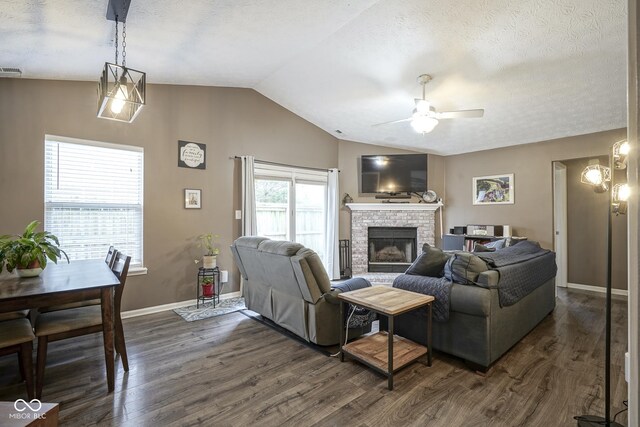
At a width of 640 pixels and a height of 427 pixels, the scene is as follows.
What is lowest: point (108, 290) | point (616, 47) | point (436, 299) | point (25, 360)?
point (25, 360)

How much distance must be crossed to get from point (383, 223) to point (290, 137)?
257 cm

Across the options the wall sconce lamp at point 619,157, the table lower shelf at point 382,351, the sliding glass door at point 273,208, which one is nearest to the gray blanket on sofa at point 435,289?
the table lower shelf at point 382,351

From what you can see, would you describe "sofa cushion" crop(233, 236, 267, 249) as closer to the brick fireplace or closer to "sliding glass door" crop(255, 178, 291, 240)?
"sliding glass door" crop(255, 178, 291, 240)

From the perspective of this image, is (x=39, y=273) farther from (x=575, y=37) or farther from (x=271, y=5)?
(x=575, y=37)

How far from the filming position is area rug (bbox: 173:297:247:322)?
370 cm

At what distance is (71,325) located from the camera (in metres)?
2.13

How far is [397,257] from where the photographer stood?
6.36 meters

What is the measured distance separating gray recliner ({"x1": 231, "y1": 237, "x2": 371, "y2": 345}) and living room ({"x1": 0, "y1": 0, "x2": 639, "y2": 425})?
22 centimetres

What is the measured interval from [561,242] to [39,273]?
24.0 ft

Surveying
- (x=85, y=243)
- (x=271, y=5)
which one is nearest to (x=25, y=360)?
(x=85, y=243)

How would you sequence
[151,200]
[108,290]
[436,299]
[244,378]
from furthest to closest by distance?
[151,200] < [436,299] < [244,378] < [108,290]

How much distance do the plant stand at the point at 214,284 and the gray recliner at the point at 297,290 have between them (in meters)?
1.08

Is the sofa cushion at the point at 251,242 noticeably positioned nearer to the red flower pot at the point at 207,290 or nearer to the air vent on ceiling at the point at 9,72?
the red flower pot at the point at 207,290

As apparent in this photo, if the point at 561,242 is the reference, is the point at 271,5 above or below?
above
